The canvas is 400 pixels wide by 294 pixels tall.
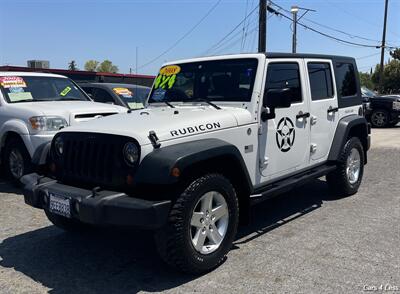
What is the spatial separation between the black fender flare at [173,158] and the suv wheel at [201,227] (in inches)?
8.4

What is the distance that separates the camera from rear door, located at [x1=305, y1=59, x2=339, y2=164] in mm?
5539

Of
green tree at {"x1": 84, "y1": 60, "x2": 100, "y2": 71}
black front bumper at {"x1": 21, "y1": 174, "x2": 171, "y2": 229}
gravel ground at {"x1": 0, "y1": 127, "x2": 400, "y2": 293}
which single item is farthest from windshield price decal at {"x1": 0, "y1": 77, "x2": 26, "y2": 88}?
green tree at {"x1": 84, "y1": 60, "x2": 100, "y2": 71}

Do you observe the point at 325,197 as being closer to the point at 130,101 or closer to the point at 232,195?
the point at 232,195

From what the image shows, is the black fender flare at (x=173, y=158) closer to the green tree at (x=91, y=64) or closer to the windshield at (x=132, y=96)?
the windshield at (x=132, y=96)

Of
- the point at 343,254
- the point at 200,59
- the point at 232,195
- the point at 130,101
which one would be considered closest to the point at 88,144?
Result: the point at 232,195

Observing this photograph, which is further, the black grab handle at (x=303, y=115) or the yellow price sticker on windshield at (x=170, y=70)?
the yellow price sticker on windshield at (x=170, y=70)

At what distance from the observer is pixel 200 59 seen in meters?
5.22

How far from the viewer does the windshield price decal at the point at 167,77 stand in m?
5.34

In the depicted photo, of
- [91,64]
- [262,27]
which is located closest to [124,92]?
[262,27]

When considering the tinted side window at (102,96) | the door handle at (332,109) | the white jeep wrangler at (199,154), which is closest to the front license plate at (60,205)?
the white jeep wrangler at (199,154)

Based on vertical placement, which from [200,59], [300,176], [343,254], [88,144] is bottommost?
[343,254]

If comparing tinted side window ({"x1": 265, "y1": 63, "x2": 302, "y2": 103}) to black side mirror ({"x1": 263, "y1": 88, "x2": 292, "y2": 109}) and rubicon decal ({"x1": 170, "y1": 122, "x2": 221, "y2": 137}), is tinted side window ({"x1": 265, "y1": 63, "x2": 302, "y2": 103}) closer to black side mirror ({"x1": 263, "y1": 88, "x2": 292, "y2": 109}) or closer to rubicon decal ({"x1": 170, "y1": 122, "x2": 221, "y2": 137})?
black side mirror ({"x1": 263, "y1": 88, "x2": 292, "y2": 109})

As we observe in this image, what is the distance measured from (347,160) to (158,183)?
12.1 feet

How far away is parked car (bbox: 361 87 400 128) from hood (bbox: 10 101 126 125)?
11.2 m
